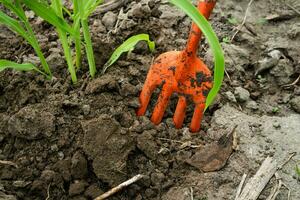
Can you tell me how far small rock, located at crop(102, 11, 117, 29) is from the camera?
1.95 metres

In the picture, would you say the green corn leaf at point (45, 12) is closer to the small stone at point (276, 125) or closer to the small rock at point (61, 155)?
the small rock at point (61, 155)

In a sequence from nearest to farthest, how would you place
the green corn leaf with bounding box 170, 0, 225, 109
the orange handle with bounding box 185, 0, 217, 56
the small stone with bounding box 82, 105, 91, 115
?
1. the green corn leaf with bounding box 170, 0, 225, 109
2. the orange handle with bounding box 185, 0, 217, 56
3. the small stone with bounding box 82, 105, 91, 115

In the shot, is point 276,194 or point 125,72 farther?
point 125,72

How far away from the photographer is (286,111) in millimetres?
1754

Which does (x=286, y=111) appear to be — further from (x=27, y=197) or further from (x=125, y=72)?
(x=27, y=197)

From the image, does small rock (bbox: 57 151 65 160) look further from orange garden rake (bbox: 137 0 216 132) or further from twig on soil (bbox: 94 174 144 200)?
orange garden rake (bbox: 137 0 216 132)

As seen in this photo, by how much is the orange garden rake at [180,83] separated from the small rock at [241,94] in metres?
0.28

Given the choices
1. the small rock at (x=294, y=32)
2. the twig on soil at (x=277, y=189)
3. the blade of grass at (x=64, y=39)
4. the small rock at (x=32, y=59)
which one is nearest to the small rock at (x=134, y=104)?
the blade of grass at (x=64, y=39)

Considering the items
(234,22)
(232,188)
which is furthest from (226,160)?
(234,22)

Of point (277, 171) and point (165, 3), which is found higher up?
point (165, 3)

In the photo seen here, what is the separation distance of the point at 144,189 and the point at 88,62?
56 centimetres

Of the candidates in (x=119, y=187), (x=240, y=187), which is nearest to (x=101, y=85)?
(x=119, y=187)

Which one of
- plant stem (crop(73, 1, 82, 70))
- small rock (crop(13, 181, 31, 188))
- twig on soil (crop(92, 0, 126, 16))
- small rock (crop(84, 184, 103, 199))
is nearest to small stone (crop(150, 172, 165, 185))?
small rock (crop(84, 184, 103, 199))

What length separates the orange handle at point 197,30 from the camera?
1.33 meters
